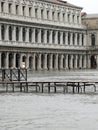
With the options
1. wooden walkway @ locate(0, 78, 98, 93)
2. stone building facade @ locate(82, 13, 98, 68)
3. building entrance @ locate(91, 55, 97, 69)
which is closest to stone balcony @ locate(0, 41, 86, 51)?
stone building facade @ locate(82, 13, 98, 68)

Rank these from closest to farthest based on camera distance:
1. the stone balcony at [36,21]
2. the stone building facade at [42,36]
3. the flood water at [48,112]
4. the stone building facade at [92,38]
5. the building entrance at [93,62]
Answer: the flood water at [48,112] < the stone balcony at [36,21] < the stone building facade at [42,36] < the building entrance at [93,62] < the stone building facade at [92,38]

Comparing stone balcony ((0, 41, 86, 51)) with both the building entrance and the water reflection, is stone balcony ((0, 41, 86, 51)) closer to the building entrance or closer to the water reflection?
the building entrance

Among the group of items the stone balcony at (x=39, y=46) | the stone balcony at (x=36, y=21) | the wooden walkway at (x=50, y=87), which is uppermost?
the stone balcony at (x=36, y=21)

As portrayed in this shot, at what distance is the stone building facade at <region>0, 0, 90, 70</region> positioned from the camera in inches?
4149

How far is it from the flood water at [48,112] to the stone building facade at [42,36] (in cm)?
6614

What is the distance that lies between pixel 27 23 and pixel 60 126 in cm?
8734

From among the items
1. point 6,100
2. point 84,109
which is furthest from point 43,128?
point 6,100

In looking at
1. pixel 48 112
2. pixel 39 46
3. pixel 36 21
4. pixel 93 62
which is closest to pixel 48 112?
pixel 48 112

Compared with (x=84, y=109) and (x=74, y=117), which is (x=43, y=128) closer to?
(x=74, y=117)

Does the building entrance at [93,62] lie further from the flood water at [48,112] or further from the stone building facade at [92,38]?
the flood water at [48,112]

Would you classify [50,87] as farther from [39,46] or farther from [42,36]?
[42,36]

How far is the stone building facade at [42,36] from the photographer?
346ft

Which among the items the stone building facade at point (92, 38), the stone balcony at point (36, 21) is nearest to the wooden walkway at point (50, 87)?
the stone balcony at point (36, 21)

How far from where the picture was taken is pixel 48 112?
29.1 m
